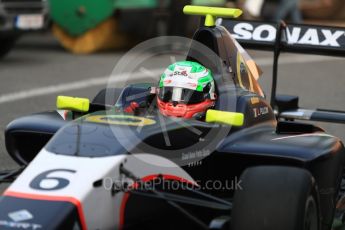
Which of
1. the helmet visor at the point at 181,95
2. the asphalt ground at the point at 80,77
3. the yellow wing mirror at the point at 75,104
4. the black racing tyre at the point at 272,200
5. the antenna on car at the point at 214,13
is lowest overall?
the asphalt ground at the point at 80,77

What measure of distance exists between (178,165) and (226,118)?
0.40 metres

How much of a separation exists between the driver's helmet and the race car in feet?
0.13

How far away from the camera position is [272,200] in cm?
494

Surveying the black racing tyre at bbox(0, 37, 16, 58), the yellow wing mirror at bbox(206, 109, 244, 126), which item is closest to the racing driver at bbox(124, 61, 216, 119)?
the yellow wing mirror at bbox(206, 109, 244, 126)

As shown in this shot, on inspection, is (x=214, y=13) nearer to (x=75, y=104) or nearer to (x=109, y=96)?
(x=109, y=96)

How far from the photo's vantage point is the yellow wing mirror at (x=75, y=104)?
606 cm

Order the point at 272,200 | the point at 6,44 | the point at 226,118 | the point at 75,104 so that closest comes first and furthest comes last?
the point at 272,200, the point at 226,118, the point at 75,104, the point at 6,44

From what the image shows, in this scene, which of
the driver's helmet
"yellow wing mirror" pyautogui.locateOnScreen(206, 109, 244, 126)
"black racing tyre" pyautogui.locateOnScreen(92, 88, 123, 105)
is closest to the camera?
"yellow wing mirror" pyautogui.locateOnScreen(206, 109, 244, 126)

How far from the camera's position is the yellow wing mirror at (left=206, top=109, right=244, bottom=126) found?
5426 mm

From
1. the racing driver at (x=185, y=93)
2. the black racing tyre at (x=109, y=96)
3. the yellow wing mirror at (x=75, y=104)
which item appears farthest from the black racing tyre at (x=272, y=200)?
the black racing tyre at (x=109, y=96)

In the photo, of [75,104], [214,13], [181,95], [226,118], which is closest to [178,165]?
[226,118]

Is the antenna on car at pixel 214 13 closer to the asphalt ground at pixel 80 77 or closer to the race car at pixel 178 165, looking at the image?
the race car at pixel 178 165

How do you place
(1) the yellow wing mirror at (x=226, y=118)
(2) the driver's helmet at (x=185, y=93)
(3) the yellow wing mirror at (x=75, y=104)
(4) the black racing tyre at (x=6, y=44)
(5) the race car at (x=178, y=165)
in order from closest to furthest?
(5) the race car at (x=178, y=165) < (1) the yellow wing mirror at (x=226, y=118) < (2) the driver's helmet at (x=185, y=93) < (3) the yellow wing mirror at (x=75, y=104) < (4) the black racing tyre at (x=6, y=44)

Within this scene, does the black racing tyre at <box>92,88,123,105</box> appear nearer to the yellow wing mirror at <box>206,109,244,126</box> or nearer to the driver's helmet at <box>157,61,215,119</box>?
the driver's helmet at <box>157,61,215,119</box>
